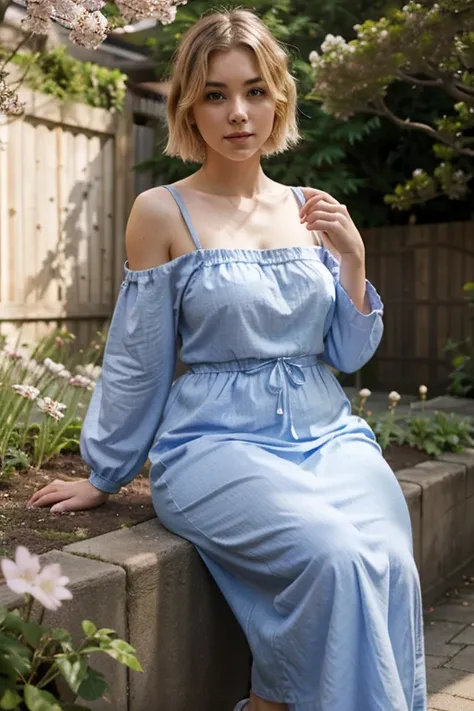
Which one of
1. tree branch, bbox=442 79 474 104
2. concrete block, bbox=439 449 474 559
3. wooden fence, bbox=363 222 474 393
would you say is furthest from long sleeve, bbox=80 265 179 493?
wooden fence, bbox=363 222 474 393

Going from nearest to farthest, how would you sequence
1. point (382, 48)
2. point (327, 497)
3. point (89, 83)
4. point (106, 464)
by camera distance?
point (327, 497) → point (106, 464) → point (382, 48) → point (89, 83)

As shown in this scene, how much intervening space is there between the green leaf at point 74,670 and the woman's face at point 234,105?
1339mm

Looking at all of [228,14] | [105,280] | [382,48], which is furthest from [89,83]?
[228,14]

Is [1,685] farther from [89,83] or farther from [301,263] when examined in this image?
[89,83]

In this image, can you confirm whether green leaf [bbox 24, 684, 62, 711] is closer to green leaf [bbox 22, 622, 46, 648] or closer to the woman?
green leaf [bbox 22, 622, 46, 648]

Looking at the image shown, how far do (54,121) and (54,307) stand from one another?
1.35 metres

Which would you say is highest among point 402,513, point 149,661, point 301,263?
point 301,263

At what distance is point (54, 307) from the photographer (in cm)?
634

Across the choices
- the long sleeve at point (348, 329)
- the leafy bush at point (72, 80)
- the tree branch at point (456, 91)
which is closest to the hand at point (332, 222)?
the long sleeve at point (348, 329)

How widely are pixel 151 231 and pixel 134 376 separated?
38cm

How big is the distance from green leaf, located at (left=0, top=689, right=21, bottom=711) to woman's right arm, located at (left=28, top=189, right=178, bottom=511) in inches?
35.5

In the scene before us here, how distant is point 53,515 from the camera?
89.7 inches

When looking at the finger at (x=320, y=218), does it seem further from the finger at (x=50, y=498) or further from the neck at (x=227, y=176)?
the finger at (x=50, y=498)

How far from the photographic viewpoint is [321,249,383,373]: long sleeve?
2.34m
